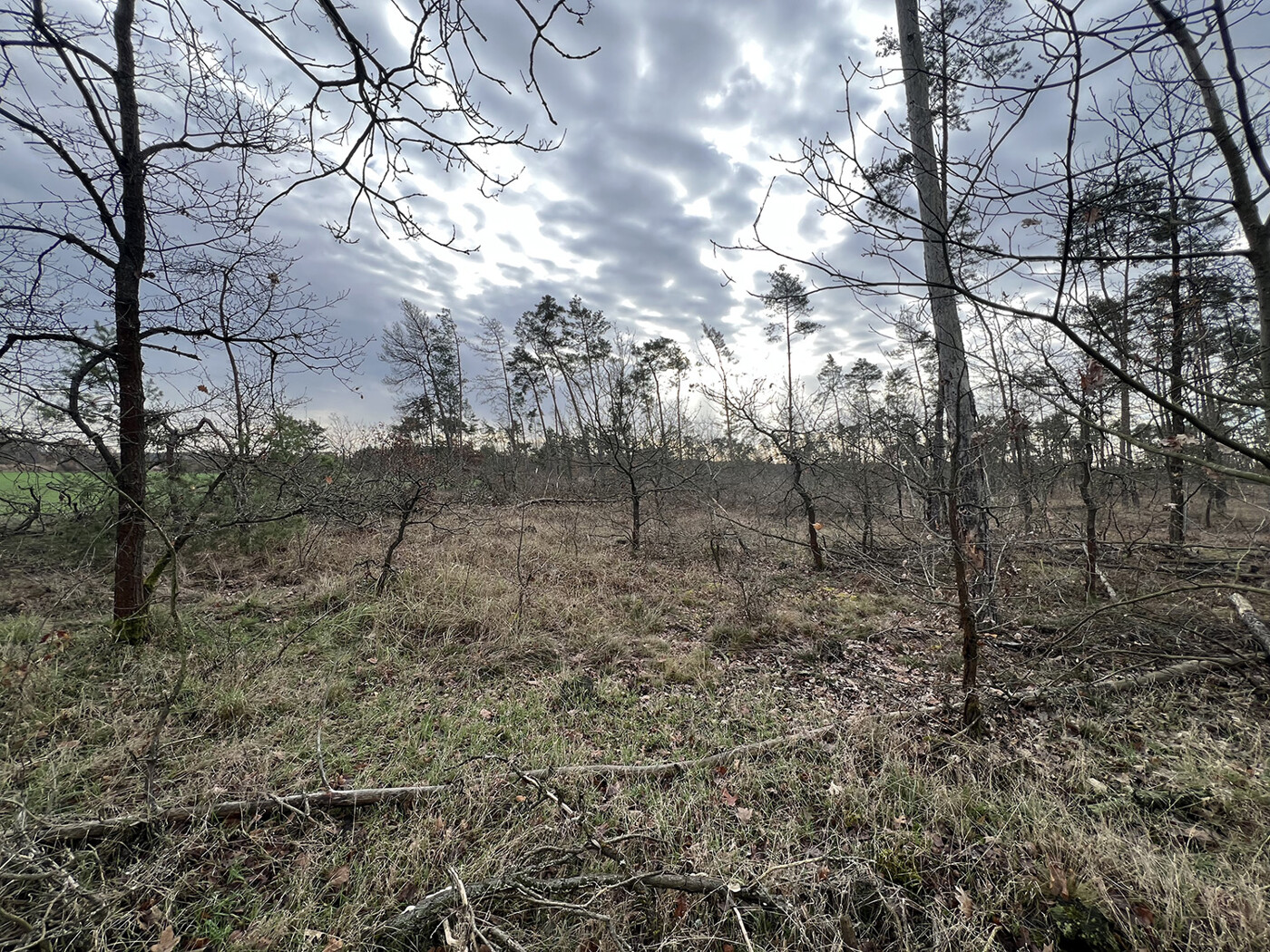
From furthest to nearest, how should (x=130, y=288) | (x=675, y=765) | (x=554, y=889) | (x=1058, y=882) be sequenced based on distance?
(x=130, y=288)
(x=675, y=765)
(x=554, y=889)
(x=1058, y=882)

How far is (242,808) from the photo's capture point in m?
2.34

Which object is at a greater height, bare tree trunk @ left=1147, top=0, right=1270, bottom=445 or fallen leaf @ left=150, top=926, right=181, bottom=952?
bare tree trunk @ left=1147, top=0, right=1270, bottom=445

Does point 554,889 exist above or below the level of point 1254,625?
below

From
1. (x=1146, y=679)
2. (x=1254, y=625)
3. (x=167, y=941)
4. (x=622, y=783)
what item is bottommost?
(x=622, y=783)

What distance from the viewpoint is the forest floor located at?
1.81 m

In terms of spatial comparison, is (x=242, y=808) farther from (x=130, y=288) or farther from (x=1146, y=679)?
(x=1146, y=679)

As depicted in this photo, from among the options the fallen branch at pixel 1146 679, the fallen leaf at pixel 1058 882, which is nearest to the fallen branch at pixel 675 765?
the fallen leaf at pixel 1058 882

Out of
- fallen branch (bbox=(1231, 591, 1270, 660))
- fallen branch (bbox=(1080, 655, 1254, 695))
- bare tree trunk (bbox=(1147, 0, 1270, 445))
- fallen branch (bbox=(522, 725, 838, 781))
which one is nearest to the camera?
bare tree trunk (bbox=(1147, 0, 1270, 445))

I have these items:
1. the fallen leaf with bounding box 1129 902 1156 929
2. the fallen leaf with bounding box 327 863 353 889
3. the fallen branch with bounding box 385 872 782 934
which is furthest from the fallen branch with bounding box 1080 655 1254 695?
the fallen leaf with bounding box 327 863 353 889

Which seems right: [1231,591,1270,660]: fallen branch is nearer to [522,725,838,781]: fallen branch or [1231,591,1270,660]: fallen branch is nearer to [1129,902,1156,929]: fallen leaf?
[1129,902,1156,929]: fallen leaf

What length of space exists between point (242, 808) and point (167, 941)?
2.13 feet

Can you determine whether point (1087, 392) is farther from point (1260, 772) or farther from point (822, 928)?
point (822, 928)

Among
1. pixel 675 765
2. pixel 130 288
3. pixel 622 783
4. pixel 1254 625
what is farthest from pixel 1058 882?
pixel 130 288

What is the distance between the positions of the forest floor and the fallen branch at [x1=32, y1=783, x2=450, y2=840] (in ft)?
0.05
